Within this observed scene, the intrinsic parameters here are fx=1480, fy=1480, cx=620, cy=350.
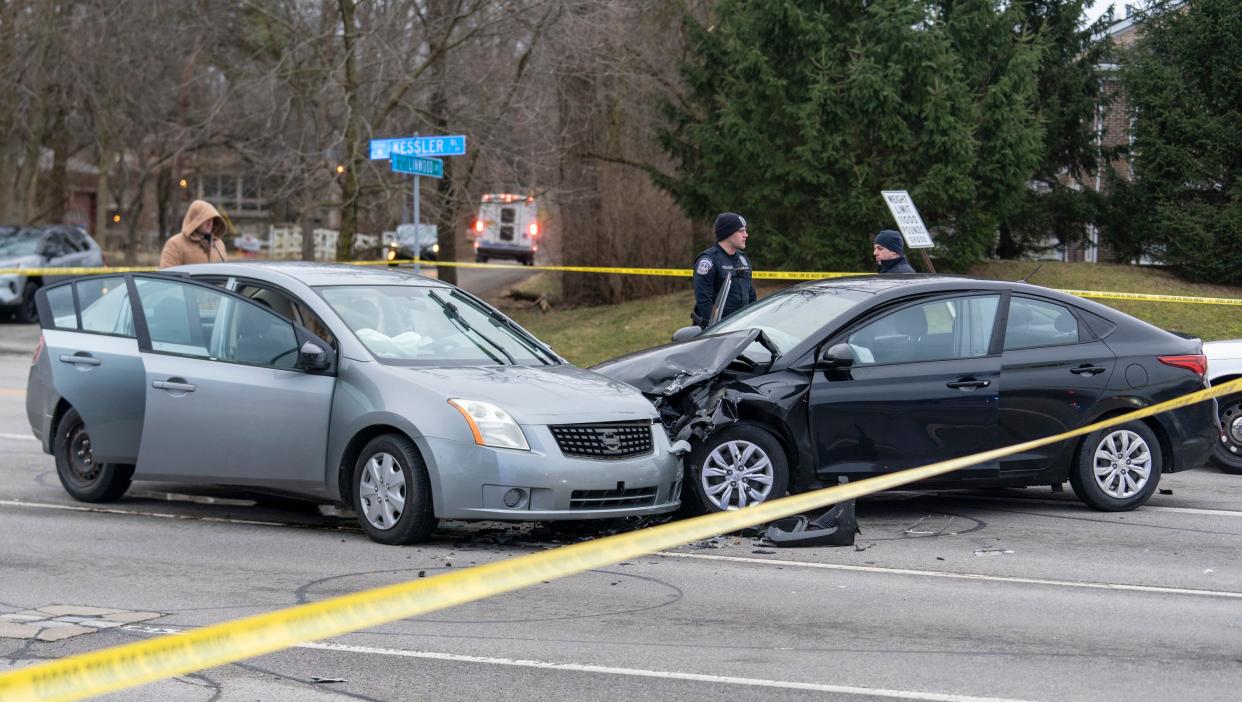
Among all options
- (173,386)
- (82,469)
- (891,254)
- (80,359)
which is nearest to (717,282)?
(891,254)

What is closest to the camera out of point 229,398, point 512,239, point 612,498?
point 612,498

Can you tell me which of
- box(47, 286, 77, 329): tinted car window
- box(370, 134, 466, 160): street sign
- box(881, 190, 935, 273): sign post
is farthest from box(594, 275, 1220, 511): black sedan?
box(370, 134, 466, 160): street sign

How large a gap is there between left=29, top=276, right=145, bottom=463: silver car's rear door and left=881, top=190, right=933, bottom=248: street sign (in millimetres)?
8866

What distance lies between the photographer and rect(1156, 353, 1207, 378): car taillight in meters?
9.89

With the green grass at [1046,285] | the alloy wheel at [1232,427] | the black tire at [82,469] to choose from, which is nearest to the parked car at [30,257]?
the green grass at [1046,285]

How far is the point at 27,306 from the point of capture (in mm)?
27500

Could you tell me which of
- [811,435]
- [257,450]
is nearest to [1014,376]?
[811,435]

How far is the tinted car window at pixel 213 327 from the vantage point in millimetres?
8898

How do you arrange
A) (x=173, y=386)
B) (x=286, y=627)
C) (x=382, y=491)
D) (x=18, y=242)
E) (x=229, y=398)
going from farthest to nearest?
(x=18, y=242) → (x=173, y=386) → (x=229, y=398) → (x=382, y=491) → (x=286, y=627)

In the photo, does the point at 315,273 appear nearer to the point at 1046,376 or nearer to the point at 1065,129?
the point at 1046,376

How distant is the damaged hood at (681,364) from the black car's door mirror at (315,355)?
1.88 meters

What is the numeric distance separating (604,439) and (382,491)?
128cm

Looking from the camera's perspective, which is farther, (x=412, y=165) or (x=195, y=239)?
(x=412, y=165)

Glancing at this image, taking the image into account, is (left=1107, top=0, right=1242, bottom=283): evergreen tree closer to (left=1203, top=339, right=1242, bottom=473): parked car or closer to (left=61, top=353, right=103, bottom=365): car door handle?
(left=1203, top=339, right=1242, bottom=473): parked car
